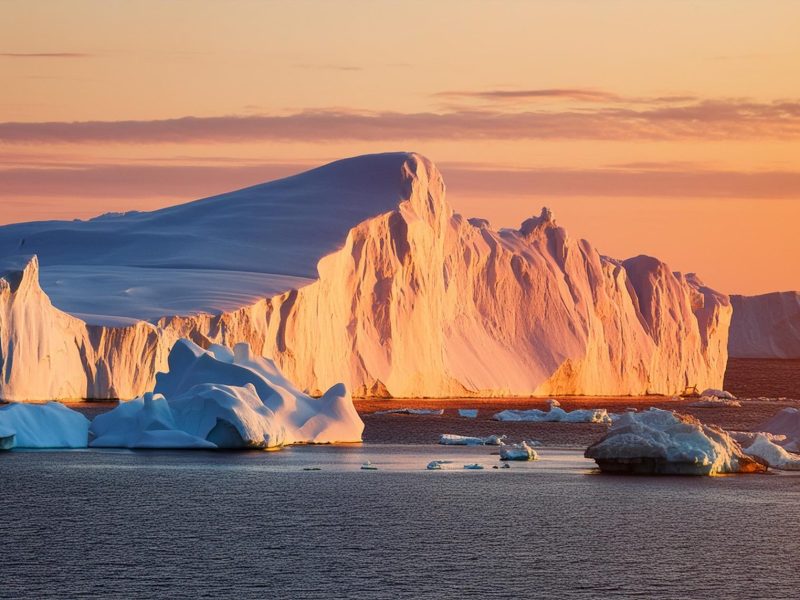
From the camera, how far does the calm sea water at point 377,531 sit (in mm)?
19562

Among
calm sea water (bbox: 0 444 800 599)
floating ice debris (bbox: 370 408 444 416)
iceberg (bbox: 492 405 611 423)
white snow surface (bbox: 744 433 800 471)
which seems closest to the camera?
calm sea water (bbox: 0 444 800 599)

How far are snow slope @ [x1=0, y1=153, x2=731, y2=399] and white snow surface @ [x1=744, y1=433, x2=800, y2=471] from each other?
2172 centimetres

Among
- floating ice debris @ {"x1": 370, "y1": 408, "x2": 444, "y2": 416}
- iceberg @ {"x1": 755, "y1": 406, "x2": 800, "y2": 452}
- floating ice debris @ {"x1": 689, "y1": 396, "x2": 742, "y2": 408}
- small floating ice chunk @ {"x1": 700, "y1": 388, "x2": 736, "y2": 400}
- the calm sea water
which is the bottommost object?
the calm sea water

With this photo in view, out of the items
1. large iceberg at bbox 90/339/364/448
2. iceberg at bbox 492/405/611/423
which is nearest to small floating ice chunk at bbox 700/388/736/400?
iceberg at bbox 492/405/611/423

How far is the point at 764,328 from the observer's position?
605 ft

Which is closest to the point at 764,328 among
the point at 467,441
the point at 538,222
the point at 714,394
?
the point at 714,394

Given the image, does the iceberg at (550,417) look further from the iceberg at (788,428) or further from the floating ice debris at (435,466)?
the floating ice debris at (435,466)

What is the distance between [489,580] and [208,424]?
1924 cm

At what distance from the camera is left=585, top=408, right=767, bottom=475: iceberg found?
105 ft

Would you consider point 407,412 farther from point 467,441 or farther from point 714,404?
point 714,404

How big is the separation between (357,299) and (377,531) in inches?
1666

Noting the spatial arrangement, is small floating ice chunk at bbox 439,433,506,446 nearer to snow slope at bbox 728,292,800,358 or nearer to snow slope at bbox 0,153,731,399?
snow slope at bbox 0,153,731,399

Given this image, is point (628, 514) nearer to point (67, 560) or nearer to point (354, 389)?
point (67, 560)

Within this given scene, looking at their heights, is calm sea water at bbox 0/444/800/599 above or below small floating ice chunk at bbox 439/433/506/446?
below
